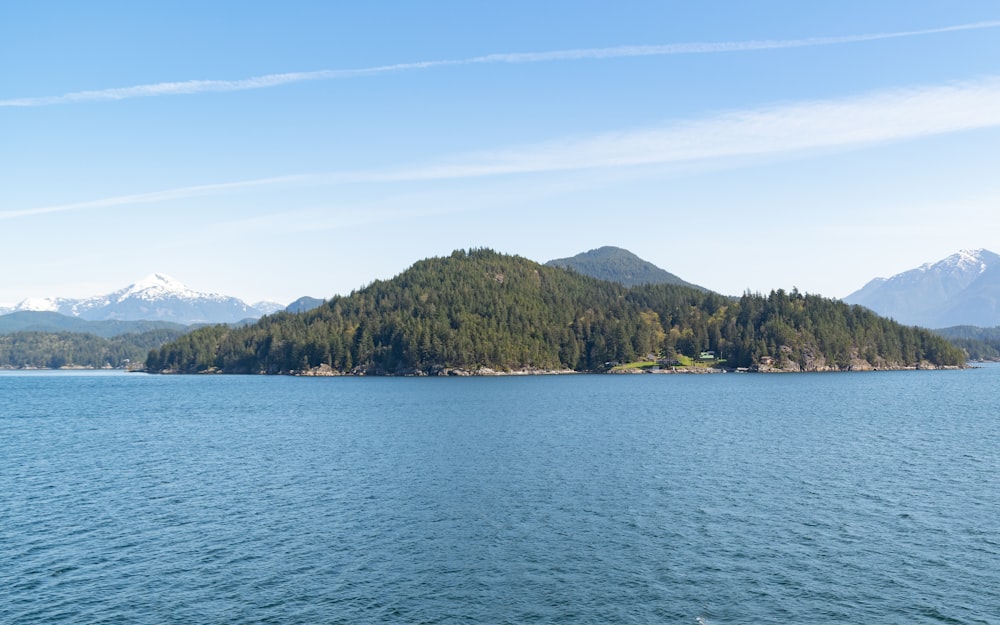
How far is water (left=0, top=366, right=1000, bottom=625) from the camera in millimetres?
37875

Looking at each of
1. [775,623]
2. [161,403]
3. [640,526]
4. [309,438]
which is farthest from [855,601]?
[161,403]

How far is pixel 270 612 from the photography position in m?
36.9

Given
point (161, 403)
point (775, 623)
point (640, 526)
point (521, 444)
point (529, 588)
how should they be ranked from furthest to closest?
point (161, 403) < point (521, 444) < point (640, 526) < point (529, 588) < point (775, 623)

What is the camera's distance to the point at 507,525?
52.2 metres

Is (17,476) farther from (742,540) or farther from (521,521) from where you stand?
(742,540)

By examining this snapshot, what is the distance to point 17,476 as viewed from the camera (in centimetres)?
7306

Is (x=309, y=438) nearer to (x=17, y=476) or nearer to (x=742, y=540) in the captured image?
(x=17, y=476)

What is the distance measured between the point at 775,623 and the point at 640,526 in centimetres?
1694

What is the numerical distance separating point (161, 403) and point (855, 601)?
162m

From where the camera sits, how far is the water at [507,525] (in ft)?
124

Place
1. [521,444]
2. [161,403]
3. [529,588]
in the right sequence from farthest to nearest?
1. [161,403]
2. [521,444]
3. [529,588]

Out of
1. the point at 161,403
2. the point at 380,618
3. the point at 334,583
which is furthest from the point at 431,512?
the point at 161,403

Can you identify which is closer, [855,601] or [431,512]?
[855,601]

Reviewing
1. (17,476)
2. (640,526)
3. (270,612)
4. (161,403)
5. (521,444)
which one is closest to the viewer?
(270,612)
